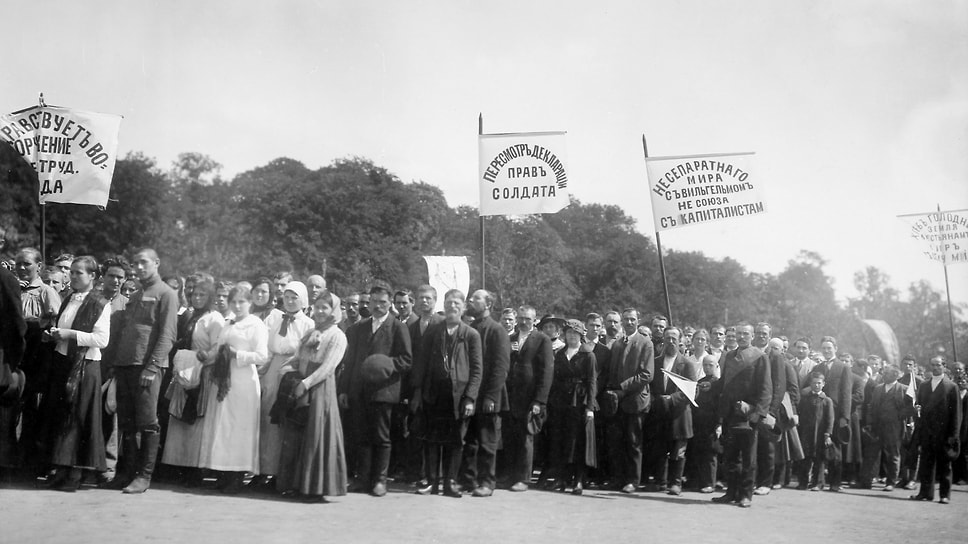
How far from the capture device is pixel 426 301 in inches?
353

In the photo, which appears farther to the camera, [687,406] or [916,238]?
[916,238]

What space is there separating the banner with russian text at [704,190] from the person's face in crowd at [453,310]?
4383 millimetres

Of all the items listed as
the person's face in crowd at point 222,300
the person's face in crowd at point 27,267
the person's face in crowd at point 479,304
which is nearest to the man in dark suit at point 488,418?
the person's face in crowd at point 479,304

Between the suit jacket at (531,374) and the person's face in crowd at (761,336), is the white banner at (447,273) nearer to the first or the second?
the suit jacket at (531,374)

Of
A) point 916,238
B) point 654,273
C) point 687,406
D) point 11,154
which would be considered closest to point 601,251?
point 654,273

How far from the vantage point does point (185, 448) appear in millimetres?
8133

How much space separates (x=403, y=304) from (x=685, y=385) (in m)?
3.36

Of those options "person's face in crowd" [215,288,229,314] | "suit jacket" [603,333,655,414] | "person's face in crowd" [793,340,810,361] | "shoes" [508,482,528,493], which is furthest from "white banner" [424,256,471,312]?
"person's face in crowd" [215,288,229,314]

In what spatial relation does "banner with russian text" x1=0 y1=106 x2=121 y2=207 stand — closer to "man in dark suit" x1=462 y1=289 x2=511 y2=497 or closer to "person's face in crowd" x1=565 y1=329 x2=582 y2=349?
"man in dark suit" x1=462 y1=289 x2=511 y2=497

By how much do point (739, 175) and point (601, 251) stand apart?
5657cm

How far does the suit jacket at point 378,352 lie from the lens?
8.45m

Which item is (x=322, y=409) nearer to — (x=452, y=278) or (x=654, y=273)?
(x=452, y=278)

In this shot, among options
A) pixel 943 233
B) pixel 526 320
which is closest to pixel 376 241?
pixel 943 233

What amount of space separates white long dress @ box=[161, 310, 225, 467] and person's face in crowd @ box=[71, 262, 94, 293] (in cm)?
106
